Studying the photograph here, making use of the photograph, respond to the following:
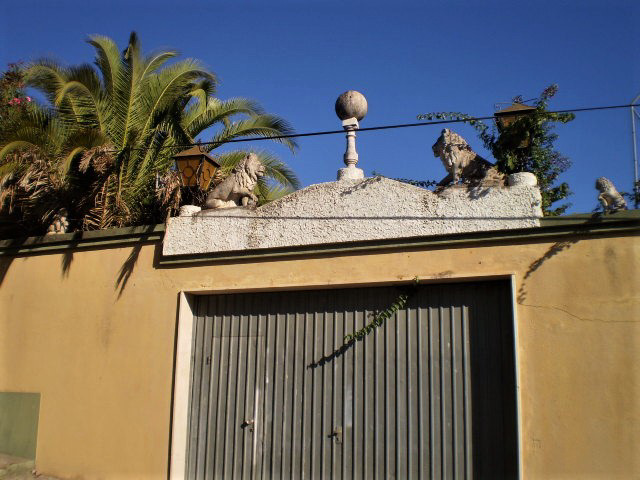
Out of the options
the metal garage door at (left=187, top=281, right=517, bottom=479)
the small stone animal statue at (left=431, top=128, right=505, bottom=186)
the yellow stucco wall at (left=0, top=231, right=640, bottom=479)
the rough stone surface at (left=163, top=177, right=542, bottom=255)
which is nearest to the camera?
the yellow stucco wall at (left=0, top=231, right=640, bottom=479)

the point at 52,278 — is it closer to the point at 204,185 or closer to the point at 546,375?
the point at 204,185

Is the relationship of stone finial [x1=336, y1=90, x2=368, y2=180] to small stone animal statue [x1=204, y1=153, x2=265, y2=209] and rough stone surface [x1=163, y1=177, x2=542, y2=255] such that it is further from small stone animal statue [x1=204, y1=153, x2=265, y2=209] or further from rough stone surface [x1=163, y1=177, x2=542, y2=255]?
small stone animal statue [x1=204, y1=153, x2=265, y2=209]

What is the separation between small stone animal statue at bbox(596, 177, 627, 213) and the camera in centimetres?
580

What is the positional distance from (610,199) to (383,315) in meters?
2.34

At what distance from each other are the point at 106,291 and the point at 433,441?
4230mm

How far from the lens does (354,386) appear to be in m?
6.56

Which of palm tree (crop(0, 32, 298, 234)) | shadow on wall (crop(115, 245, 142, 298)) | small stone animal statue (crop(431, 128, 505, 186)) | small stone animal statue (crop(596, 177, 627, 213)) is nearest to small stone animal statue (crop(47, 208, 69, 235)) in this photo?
palm tree (crop(0, 32, 298, 234))

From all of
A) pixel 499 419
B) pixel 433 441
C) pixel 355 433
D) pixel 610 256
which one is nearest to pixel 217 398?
pixel 355 433

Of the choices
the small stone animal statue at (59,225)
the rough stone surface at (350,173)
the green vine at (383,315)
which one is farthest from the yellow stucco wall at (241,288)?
the rough stone surface at (350,173)

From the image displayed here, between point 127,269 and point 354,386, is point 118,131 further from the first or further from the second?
point 354,386

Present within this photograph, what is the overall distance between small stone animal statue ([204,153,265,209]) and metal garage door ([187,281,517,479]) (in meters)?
1.09

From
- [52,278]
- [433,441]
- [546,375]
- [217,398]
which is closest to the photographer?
[546,375]

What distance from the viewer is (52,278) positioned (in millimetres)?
8398

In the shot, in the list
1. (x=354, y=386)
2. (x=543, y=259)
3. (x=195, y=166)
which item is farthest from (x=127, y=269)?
(x=543, y=259)
